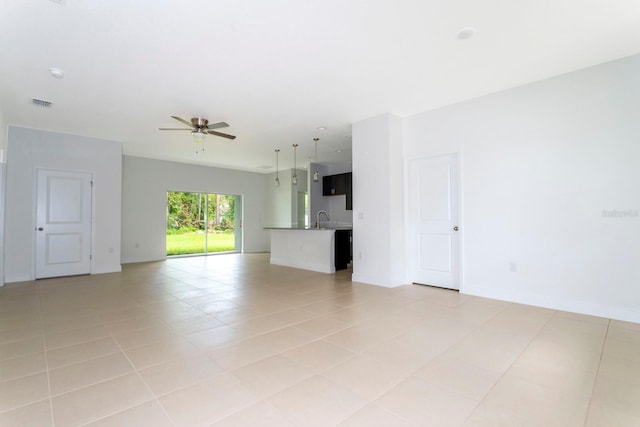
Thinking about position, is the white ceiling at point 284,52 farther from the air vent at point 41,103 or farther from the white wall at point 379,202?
the white wall at point 379,202

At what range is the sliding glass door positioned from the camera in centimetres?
869

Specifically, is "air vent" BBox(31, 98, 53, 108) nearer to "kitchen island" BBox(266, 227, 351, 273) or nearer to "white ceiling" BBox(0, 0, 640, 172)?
"white ceiling" BBox(0, 0, 640, 172)

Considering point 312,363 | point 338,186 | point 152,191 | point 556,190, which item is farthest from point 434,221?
point 152,191

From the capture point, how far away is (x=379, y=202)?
4781mm

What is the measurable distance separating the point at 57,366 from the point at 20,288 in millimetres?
3857

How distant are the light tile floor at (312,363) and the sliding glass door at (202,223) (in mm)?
4763

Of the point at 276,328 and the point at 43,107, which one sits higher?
the point at 43,107

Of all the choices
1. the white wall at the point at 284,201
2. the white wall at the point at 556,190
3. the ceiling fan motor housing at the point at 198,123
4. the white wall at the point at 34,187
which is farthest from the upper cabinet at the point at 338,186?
the white wall at the point at 34,187

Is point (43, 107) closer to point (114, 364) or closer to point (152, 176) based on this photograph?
point (152, 176)

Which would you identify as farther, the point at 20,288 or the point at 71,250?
the point at 71,250

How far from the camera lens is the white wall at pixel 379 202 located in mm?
4672

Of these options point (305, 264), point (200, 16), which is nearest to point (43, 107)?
point (200, 16)

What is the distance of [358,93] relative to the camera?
3.97 m

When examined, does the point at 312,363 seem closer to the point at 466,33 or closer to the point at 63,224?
the point at 466,33
